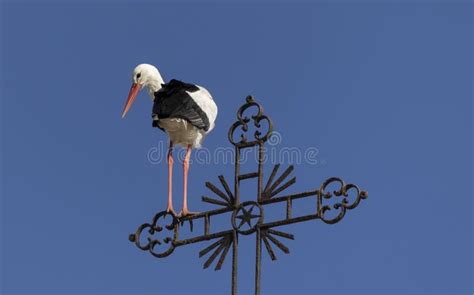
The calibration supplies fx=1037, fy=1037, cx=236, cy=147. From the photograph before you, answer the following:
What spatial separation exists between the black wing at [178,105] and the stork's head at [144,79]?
0.94 meters

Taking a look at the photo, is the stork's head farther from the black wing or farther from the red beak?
the black wing

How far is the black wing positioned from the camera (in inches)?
350

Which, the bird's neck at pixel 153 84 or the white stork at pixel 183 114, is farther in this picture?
the bird's neck at pixel 153 84

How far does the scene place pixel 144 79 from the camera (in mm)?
10109

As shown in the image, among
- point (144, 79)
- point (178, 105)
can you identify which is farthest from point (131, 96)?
point (178, 105)

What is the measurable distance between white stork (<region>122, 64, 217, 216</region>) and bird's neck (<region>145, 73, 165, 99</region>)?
405 mm

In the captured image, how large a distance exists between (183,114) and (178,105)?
9cm

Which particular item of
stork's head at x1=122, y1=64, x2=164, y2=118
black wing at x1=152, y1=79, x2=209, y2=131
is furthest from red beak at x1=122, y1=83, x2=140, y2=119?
black wing at x1=152, y1=79, x2=209, y2=131

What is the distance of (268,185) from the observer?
6.60 metres

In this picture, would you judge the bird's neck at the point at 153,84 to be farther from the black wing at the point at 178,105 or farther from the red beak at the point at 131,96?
the black wing at the point at 178,105

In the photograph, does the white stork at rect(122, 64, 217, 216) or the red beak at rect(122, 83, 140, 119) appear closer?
the white stork at rect(122, 64, 217, 216)

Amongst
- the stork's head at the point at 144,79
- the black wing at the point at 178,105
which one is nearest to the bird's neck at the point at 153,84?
the stork's head at the point at 144,79

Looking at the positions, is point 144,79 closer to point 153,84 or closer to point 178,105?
point 153,84

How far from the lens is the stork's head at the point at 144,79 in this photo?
10078mm
